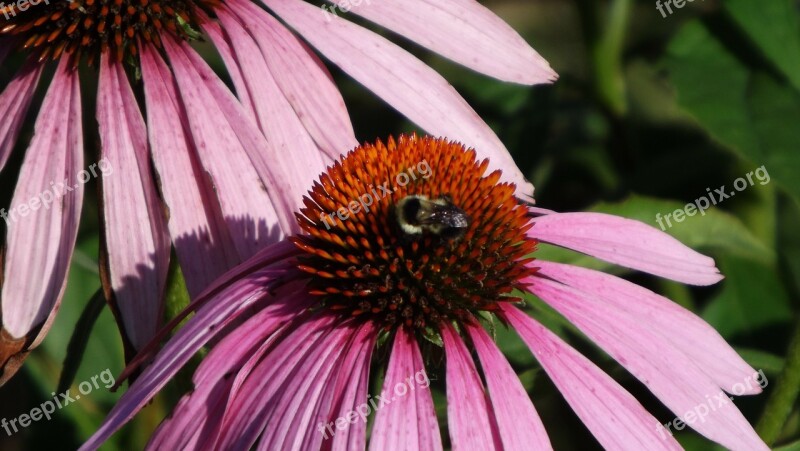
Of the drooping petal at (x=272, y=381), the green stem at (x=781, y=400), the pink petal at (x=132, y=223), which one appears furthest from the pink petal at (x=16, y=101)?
the green stem at (x=781, y=400)

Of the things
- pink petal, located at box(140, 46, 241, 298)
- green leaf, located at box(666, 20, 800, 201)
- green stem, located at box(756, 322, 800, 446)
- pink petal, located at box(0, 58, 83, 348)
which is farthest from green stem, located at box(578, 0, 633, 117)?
pink petal, located at box(0, 58, 83, 348)

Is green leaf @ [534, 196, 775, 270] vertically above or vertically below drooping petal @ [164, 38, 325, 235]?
below

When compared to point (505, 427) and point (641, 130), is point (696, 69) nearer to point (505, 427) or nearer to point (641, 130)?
point (641, 130)

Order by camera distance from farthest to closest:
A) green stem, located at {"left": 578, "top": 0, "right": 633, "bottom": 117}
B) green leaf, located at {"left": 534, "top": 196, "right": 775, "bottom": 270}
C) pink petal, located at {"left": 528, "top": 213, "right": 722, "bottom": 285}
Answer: green stem, located at {"left": 578, "top": 0, "right": 633, "bottom": 117}
green leaf, located at {"left": 534, "top": 196, "right": 775, "bottom": 270}
pink petal, located at {"left": 528, "top": 213, "right": 722, "bottom": 285}

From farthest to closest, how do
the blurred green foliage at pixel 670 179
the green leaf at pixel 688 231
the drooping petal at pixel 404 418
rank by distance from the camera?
the blurred green foliage at pixel 670 179 → the green leaf at pixel 688 231 → the drooping petal at pixel 404 418

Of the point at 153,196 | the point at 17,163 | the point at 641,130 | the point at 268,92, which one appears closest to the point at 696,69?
the point at 641,130

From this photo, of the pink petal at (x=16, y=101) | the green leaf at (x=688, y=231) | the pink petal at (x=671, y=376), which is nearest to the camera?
the pink petal at (x=671, y=376)

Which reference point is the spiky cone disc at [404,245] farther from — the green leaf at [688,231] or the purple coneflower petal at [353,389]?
the green leaf at [688,231]

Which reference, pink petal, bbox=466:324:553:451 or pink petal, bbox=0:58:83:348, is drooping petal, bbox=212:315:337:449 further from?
pink petal, bbox=0:58:83:348
